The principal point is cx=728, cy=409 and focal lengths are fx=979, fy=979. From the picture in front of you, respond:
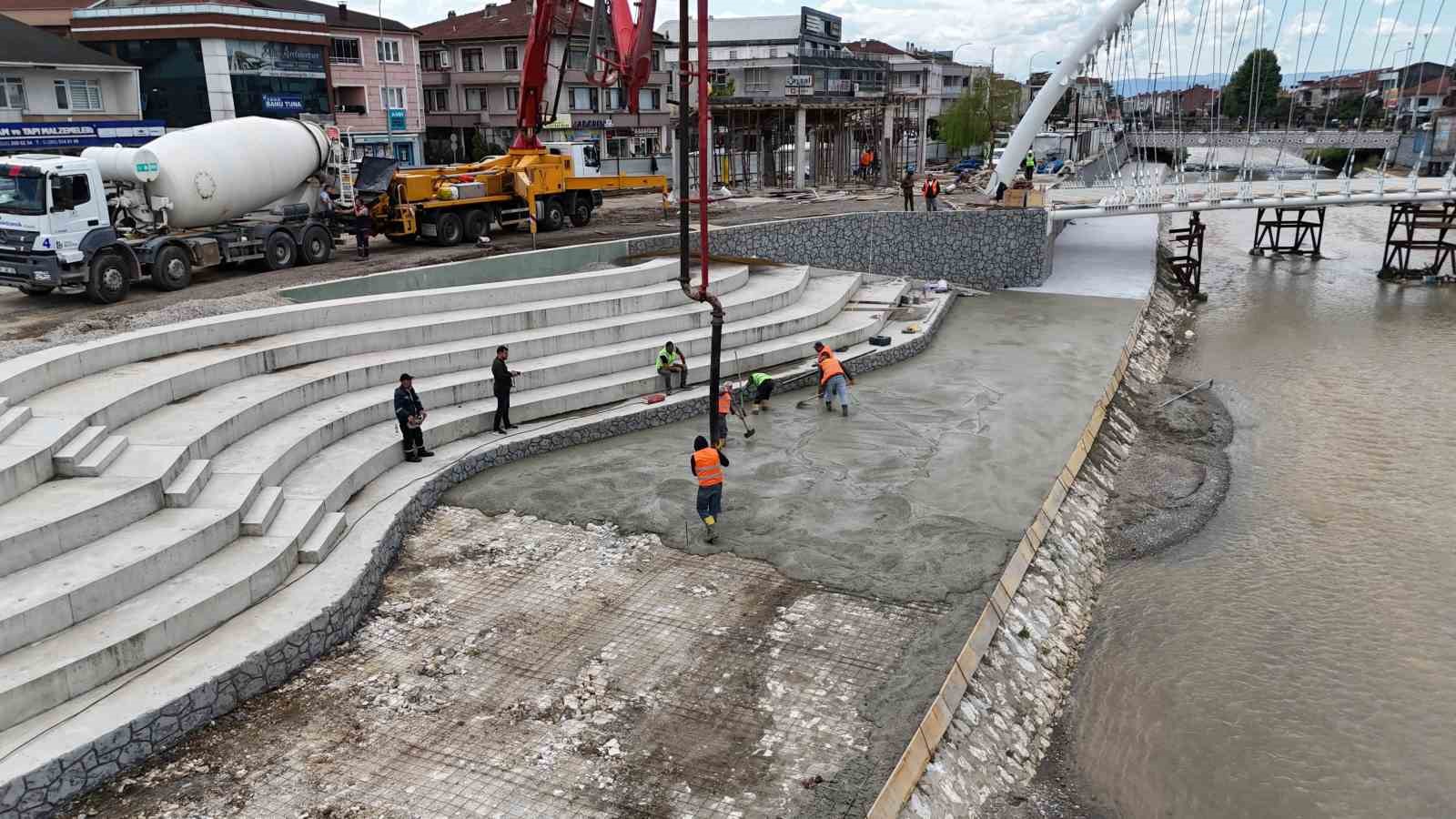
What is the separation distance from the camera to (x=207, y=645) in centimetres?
815

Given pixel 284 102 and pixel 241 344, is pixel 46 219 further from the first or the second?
pixel 284 102

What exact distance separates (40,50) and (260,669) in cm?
3454

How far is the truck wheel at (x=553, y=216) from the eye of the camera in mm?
26734

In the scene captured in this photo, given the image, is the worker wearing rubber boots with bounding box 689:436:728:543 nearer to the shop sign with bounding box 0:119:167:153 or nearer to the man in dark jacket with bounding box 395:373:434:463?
the man in dark jacket with bounding box 395:373:434:463

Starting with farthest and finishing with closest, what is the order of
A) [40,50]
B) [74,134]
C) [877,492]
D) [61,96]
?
[61,96] → [40,50] → [74,134] → [877,492]

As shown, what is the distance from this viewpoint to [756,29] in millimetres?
64312

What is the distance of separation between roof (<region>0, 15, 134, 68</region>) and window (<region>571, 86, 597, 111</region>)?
65.7 feet

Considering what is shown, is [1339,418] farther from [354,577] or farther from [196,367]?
[196,367]

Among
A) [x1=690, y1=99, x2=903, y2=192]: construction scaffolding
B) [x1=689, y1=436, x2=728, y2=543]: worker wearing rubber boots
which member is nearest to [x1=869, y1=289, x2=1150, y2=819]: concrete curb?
[x1=689, y1=436, x2=728, y2=543]: worker wearing rubber boots

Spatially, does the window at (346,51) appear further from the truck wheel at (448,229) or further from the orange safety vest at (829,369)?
the orange safety vest at (829,369)

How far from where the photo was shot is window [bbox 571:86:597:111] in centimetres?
4953

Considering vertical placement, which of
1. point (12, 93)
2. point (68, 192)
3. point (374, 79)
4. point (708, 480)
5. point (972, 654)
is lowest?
point (972, 654)

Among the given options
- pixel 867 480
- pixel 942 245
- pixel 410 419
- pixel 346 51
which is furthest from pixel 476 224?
pixel 346 51

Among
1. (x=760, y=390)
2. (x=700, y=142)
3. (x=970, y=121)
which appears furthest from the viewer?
(x=970, y=121)
